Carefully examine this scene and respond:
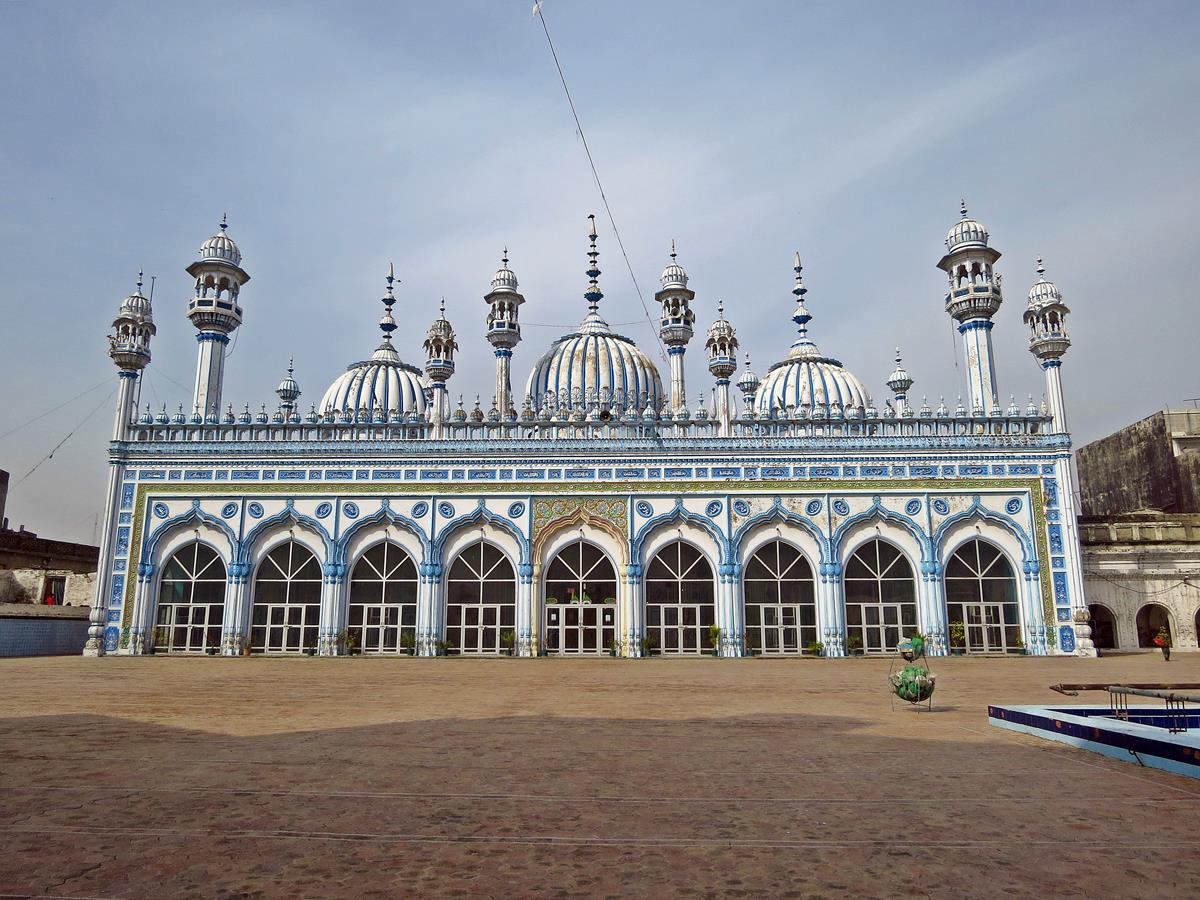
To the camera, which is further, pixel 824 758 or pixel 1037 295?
pixel 1037 295

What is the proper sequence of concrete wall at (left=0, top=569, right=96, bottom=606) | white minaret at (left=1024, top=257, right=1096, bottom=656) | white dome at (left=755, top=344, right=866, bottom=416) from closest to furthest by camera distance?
1. white minaret at (left=1024, top=257, right=1096, bottom=656)
2. concrete wall at (left=0, top=569, right=96, bottom=606)
3. white dome at (left=755, top=344, right=866, bottom=416)

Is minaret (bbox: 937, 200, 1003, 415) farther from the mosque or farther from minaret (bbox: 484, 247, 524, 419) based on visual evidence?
minaret (bbox: 484, 247, 524, 419)

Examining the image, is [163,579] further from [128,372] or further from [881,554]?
[881,554]

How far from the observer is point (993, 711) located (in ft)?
35.8

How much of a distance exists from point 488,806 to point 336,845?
1311mm

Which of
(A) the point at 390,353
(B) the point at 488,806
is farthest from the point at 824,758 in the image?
(A) the point at 390,353

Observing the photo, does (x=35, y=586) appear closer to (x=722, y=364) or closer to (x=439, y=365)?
(x=439, y=365)

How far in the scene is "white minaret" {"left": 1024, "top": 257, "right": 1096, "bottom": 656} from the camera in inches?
1046

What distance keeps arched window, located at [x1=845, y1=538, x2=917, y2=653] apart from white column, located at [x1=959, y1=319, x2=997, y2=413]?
6568mm

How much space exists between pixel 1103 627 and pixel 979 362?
10.7 m

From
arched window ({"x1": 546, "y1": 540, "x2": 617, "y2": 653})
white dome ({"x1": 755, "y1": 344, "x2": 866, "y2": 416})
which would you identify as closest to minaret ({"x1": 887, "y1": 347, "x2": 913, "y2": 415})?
white dome ({"x1": 755, "y1": 344, "x2": 866, "y2": 416})

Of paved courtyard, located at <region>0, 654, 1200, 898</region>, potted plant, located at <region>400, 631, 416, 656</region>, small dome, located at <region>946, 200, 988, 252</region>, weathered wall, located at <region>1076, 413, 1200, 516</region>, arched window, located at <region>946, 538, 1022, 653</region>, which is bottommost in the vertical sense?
paved courtyard, located at <region>0, 654, 1200, 898</region>

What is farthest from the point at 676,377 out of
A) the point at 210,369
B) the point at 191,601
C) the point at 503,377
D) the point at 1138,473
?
the point at 1138,473

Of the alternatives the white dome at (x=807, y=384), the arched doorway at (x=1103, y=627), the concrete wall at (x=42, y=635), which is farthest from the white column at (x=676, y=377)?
the concrete wall at (x=42, y=635)
